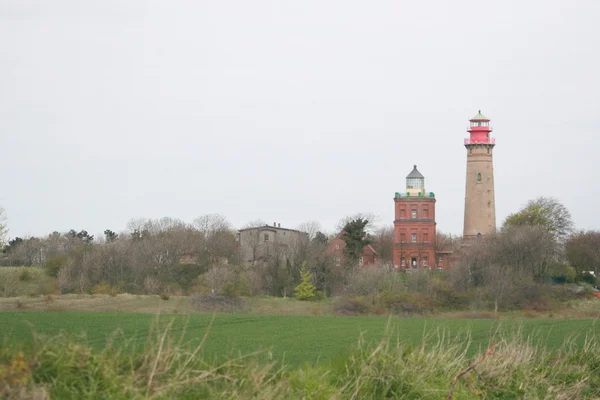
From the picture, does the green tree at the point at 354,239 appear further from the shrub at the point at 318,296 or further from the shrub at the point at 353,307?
the shrub at the point at 353,307

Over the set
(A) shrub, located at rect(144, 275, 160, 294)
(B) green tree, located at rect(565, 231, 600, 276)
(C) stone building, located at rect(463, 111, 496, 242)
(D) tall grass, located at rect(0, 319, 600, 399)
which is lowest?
(D) tall grass, located at rect(0, 319, 600, 399)

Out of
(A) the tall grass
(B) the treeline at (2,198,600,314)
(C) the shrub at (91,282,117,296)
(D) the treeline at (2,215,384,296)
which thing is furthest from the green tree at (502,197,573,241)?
(A) the tall grass

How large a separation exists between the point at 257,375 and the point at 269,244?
8382 centimetres

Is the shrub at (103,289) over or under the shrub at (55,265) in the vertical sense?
under

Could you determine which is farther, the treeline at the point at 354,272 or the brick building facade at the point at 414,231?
the brick building facade at the point at 414,231

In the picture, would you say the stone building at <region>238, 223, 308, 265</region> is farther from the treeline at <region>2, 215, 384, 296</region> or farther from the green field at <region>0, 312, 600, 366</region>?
the green field at <region>0, 312, 600, 366</region>

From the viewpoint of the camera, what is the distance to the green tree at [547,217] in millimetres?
103238

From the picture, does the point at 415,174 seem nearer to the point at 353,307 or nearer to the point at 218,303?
the point at 353,307

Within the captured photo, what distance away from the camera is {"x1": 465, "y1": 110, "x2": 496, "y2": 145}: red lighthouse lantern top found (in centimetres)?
9488

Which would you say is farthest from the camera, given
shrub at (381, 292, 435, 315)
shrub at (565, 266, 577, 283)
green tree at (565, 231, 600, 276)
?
green tree at (565, 231, 600, 276)

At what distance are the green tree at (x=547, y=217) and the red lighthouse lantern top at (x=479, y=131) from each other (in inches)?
488

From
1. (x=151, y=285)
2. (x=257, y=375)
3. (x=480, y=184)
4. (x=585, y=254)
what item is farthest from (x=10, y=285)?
(x=257, y=375)

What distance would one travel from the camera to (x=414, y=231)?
95125 millimetres

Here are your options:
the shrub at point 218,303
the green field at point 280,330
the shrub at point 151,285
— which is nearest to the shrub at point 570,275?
the shrub at point 218,303
